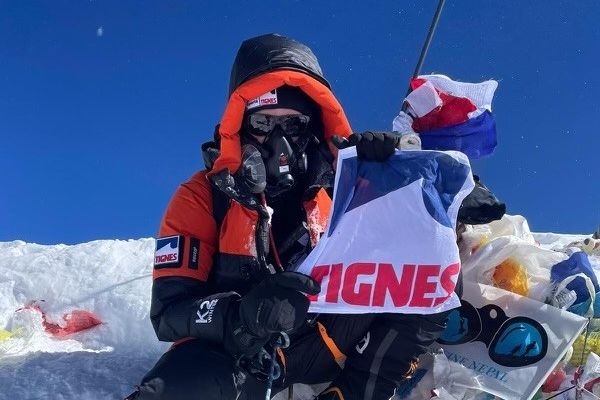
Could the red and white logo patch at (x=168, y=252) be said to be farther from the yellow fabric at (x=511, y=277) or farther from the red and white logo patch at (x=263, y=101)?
the yellow fabric at (x=511, y=277)

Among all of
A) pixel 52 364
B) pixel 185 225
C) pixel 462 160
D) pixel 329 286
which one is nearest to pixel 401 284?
pixel 329 286

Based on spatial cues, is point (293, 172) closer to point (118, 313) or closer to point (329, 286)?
point (329, 286)

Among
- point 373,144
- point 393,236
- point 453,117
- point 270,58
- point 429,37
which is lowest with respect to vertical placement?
point 393,236

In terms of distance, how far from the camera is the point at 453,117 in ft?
8.20

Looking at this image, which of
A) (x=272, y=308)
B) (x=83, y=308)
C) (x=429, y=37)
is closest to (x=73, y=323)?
(x=83, y=308)

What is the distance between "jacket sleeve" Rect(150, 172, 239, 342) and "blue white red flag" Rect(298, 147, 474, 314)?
1.23 feet

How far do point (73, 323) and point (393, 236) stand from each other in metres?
2.11

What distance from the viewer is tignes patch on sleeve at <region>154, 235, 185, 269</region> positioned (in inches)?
89.3

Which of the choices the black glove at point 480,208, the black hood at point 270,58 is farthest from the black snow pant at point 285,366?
the black hood at point 270,58

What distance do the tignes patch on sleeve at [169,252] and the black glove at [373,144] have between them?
730 millimetres

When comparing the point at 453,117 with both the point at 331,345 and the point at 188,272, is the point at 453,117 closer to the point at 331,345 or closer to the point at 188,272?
the point at 331,345

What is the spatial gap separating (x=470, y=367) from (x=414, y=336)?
14.5 inches

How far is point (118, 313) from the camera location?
11.0 feet

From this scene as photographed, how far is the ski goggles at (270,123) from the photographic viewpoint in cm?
248
